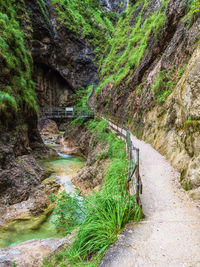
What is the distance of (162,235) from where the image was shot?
2508mm

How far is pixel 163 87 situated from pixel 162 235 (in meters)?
7.70

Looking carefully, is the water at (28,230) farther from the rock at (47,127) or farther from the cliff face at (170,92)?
the rock at (47,127)

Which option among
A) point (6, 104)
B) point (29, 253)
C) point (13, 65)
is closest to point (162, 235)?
point (29, 253)

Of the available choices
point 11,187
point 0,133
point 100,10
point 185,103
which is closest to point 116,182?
point 185,103

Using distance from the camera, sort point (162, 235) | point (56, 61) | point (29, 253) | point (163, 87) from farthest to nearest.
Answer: point (56, 61) < point (163, 87) < point (29, 253) < point (162, 235)

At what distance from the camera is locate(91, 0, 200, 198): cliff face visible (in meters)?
4.43

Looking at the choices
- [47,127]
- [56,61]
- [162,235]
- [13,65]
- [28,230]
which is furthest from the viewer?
[47,127]

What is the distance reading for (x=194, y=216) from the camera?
9.70 ft

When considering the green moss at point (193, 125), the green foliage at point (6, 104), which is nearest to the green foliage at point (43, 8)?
the green foliage at point (6, 104)

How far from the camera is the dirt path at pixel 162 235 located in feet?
6.77

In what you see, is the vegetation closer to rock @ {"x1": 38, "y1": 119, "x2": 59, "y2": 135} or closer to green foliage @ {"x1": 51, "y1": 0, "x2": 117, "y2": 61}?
rock @ {"x1": 38, "y1": 119, "x2": 59, "y2": 135}

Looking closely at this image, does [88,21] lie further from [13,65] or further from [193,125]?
[193,125]

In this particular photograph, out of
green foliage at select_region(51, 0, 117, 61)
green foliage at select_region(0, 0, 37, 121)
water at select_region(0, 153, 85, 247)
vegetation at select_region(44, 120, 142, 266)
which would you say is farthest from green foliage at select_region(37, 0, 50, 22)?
vegetation at select_region(44, 120, 142, 266)

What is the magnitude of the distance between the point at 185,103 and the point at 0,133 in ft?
26.6
